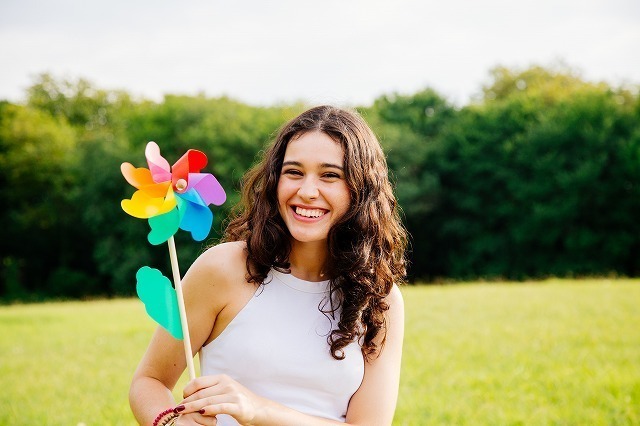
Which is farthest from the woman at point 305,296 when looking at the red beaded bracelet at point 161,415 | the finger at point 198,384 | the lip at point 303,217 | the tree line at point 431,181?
the tree line at point 431,181

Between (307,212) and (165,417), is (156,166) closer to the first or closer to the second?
(307,212)

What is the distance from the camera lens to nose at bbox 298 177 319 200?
2268mm

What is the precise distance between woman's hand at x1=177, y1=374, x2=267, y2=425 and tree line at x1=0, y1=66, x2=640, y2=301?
23.8m

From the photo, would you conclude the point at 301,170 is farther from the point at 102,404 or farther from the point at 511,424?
the point at 102,404

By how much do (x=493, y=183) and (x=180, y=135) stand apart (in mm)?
13985

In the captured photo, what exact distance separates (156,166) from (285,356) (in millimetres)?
756

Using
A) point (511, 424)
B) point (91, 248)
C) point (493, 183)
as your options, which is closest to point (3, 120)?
point (91, 248)

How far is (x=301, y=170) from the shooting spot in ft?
7.65

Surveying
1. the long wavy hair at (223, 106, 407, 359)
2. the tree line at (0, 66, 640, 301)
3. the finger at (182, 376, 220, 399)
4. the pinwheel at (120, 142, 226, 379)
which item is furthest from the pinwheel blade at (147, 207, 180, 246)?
the tree line at (0, 66, 640, 301)

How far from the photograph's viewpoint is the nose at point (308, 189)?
227 centimetres

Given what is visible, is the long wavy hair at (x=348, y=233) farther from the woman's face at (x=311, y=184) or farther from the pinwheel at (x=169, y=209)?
the pinwheel at (x=169, y=209)

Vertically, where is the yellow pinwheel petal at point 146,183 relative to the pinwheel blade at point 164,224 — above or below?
above

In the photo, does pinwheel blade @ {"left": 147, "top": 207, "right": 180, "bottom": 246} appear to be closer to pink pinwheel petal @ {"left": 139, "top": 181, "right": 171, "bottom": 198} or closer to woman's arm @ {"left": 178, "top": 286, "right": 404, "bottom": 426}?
pink pinwheel petal @ {"left": 139, "top": 181, "right": 171, "bottom": 198}

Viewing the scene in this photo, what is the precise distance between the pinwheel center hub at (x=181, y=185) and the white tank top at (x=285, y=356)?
1.50 feet
